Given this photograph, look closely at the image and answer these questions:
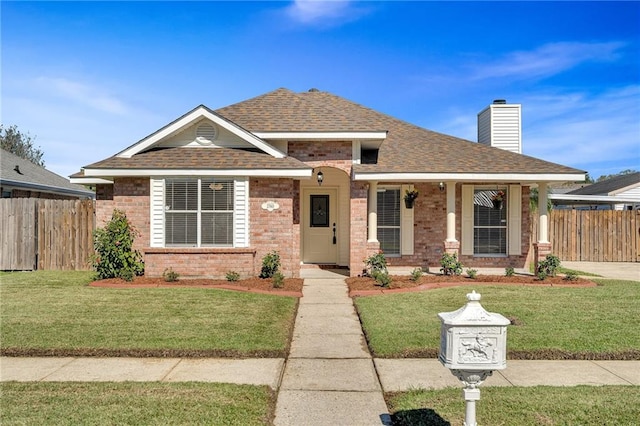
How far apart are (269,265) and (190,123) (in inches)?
173

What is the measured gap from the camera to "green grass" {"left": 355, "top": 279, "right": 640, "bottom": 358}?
6.36 meters

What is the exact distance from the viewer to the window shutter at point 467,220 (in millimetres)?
14102

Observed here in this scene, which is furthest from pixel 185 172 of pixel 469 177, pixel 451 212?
pixel 469 177

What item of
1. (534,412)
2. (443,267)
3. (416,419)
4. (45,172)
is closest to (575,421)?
(534,412)

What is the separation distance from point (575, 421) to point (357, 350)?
297 centimetres

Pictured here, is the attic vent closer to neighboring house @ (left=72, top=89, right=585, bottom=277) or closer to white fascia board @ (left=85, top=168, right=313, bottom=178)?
neighboring house @ (left=72, top=89, right=585, bottom=277)

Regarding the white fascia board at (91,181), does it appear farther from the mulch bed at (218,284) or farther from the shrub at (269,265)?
the shrub at (269,265)

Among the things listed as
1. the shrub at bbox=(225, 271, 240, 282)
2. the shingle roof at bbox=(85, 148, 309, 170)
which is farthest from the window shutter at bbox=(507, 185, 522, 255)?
the shrub at bbox=(225, 271, 240, 282)

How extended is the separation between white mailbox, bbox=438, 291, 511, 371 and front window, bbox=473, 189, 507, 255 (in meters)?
11.4

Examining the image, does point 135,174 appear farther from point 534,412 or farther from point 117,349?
point 534,412

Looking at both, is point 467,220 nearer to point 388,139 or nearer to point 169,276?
point 388,139

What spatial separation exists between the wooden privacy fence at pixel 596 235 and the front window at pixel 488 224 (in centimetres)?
507

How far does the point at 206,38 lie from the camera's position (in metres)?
12.4

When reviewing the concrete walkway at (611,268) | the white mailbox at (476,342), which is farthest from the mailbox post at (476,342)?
the concrete walkway at (611,268)
